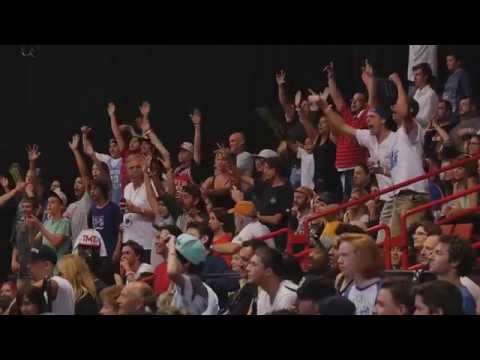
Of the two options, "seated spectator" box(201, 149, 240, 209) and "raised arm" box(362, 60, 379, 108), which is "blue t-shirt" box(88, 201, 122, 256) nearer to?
"seated spectator" box(201, 149, 240, 209)

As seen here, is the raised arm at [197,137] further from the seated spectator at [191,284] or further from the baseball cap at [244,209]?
the seated spectator at [191,284]

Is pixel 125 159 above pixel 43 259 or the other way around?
above

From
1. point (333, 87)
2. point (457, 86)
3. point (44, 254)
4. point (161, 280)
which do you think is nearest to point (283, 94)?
point (333, 87)

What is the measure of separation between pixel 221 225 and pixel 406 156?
1.74 m

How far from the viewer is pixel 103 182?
13.9 metres

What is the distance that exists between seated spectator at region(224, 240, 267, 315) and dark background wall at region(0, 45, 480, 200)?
889 millimetres

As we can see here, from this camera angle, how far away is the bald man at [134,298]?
13.1m

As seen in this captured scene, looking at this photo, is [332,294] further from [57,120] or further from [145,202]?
[57,120]

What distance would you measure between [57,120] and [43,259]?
1.26 metres

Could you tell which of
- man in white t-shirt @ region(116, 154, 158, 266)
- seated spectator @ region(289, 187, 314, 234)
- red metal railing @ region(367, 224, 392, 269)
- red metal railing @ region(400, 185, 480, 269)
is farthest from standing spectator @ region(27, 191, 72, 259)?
red metal railing @ region(400, 185, 480, 269)

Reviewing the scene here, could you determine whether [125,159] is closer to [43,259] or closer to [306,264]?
[43,259]

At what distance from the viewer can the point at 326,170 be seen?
42.6 ft
